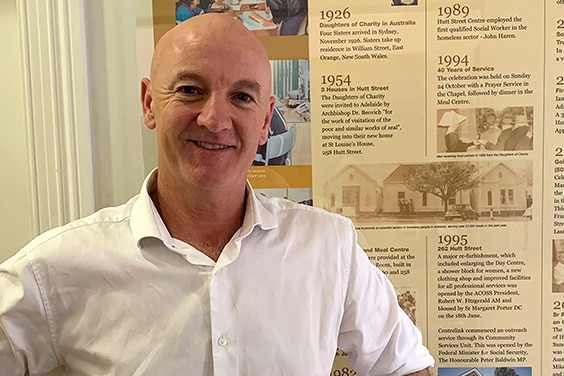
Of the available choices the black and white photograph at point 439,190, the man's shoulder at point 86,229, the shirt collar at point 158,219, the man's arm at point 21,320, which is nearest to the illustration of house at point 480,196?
the black and white photograph at point 439,190

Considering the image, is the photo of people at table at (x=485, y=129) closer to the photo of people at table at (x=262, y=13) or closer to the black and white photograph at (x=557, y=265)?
the black and white photograph at (x=557, y=265)

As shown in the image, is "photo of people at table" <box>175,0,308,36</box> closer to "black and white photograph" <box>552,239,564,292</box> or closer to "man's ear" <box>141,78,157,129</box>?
"man's ear" <box>141,78,157,129</box>

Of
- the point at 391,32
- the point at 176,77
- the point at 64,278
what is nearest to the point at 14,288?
the point at 64,278

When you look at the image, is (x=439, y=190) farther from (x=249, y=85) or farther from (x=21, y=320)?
(x=21, y=320)

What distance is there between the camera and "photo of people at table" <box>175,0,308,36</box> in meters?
1.12

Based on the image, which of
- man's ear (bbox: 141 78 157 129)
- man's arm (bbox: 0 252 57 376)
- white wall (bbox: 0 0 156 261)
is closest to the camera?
man's arm (bbox: 0 252 57 376)

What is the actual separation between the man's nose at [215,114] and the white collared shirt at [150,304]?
17 centimetres

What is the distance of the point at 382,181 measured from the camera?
3.76ft

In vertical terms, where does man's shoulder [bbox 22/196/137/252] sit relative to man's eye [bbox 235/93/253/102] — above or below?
below

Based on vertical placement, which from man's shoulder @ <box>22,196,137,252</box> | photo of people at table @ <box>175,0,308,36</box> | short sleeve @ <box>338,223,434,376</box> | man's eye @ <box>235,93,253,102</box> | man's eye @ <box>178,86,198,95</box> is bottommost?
short sleeve @ <box>338,223,434,376</box>

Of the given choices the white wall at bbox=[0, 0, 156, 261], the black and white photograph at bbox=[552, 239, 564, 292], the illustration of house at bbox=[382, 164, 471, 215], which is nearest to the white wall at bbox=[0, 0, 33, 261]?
the white wall at bbox=[0, 0, 156, 261]

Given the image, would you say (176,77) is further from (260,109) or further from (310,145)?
(310,145)

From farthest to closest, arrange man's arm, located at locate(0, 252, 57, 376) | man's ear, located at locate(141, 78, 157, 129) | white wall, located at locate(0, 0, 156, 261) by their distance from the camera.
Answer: white wall, located at locate(0, 0, 156, 261) < man's ear, located at locate(141, 78, 157, 129) < man's arm, located at locate(0, 252, 57, 376)

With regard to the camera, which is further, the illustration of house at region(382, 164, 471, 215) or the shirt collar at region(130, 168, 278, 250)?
the illustration of house at region(382, 164, 471, 215)
